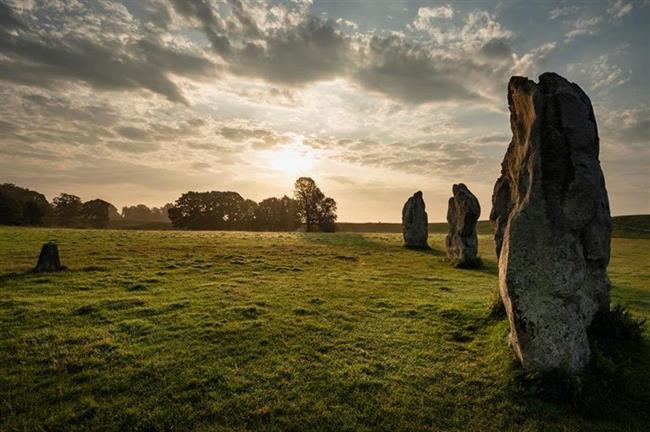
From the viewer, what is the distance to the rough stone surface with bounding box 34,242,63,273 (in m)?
21.1

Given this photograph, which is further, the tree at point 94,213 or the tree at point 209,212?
the tree at point 94,213

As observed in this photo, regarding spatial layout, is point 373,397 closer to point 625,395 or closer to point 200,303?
point 625,395

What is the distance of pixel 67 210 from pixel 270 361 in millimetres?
114107

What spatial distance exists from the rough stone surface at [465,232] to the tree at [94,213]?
102577mm

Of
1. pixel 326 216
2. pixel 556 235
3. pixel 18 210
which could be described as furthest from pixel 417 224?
pixel 18 210

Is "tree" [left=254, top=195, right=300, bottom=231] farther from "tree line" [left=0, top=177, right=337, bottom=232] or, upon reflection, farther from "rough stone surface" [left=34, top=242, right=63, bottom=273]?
"rough stone surface" [left=34, top=242, right=63, bottom=273]

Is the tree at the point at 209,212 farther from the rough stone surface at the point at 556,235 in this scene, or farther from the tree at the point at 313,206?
the rough stone surface at the point at 556,235

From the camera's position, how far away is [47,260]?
838 inches

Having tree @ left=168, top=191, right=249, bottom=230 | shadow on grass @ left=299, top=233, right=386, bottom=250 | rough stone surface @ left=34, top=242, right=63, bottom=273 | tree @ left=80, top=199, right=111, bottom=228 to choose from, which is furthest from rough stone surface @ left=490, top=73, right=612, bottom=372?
tree @ left=80, top=199, right=111, bottom=228

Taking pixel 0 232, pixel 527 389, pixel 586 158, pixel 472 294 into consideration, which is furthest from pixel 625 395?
pixel 0 232

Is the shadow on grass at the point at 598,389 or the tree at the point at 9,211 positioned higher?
the tree at the point at 9,211

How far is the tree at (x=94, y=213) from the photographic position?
101 metres

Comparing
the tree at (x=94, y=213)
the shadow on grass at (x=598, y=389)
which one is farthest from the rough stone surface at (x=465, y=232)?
the tree at (x=94, y=213)

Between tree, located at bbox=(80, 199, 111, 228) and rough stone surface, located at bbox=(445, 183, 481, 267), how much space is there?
10258 centimetres
